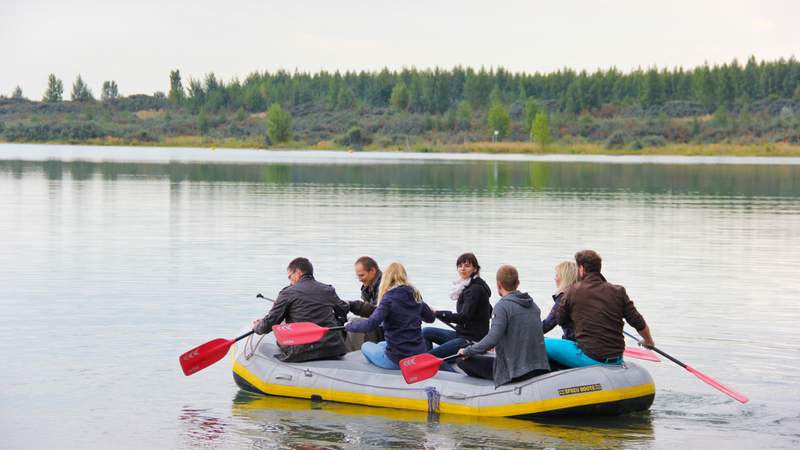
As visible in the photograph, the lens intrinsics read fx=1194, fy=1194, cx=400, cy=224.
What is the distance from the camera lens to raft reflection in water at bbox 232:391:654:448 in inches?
483

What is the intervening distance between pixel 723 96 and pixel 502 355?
190259 mm

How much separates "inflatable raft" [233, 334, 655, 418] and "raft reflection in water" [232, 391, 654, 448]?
0.40 ft

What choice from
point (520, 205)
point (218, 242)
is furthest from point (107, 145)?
point (218, 242)

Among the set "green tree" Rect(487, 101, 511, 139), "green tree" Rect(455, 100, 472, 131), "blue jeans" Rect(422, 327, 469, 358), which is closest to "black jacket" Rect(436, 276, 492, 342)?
"blue jeans" Rect(422, 327, 469, 358)

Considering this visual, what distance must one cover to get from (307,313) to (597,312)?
337cm

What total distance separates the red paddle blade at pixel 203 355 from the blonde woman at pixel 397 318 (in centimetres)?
207

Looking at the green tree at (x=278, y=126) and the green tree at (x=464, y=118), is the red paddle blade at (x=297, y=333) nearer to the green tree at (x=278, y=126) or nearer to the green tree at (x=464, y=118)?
the green tree at (x=278, y=126)

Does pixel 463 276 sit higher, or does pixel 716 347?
pixel 463 276

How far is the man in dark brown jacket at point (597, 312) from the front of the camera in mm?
13000

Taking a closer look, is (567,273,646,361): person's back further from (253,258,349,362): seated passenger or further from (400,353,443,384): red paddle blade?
(253,258,349,362): seated passenger

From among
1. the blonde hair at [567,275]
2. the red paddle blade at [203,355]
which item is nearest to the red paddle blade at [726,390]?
the blonde hair at [567,275]

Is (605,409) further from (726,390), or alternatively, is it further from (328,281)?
(328,281)

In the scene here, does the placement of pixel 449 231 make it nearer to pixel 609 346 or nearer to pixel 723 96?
pixel 609 346

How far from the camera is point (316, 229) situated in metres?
33.5
